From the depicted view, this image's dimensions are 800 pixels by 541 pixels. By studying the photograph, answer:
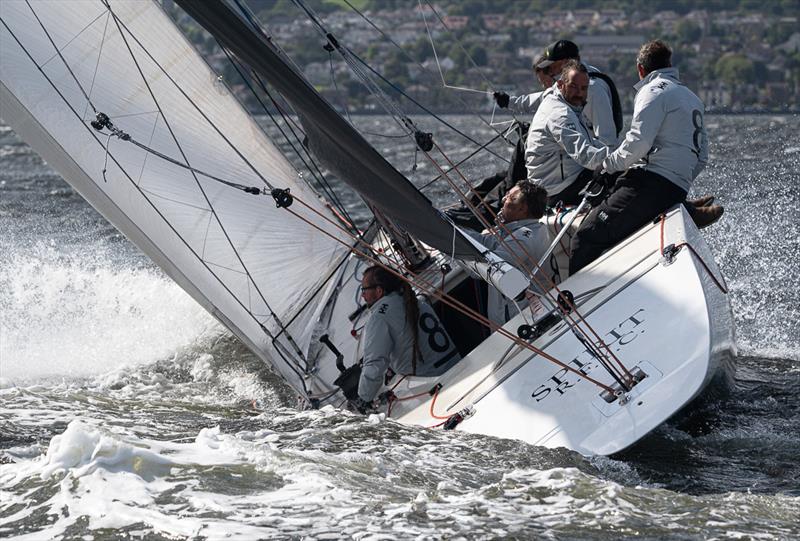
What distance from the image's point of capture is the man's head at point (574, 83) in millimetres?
5711

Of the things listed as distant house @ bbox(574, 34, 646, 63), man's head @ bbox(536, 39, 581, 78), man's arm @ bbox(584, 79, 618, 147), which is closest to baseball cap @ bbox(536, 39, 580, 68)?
man's head @ bbox(536, 39, 581, 78)

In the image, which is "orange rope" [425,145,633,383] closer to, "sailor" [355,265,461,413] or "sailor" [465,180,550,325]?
"sailor" [465,180,550,325]

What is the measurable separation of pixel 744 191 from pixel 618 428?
8.52m

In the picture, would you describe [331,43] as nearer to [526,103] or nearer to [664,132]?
[526,103]

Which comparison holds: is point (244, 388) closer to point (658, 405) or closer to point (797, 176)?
point (658, 405)

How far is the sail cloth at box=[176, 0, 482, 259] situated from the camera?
469 cm

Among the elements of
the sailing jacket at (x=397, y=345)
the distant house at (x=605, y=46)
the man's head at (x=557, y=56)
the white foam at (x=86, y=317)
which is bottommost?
the distant house at (x=605, y=46)

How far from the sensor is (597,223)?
564cm

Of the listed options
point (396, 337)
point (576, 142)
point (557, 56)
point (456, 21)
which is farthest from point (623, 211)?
point (456, 21)

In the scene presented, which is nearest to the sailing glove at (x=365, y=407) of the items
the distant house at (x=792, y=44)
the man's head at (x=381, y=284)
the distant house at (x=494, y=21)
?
the man's head at (x=381, y=284)

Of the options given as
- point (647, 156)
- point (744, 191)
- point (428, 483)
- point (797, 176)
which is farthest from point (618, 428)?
point (797, 176)

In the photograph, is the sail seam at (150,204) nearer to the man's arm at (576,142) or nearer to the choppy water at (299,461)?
the choppy water at (299,461)

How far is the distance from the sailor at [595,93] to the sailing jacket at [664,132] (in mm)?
555

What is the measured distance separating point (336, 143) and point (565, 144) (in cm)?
124
